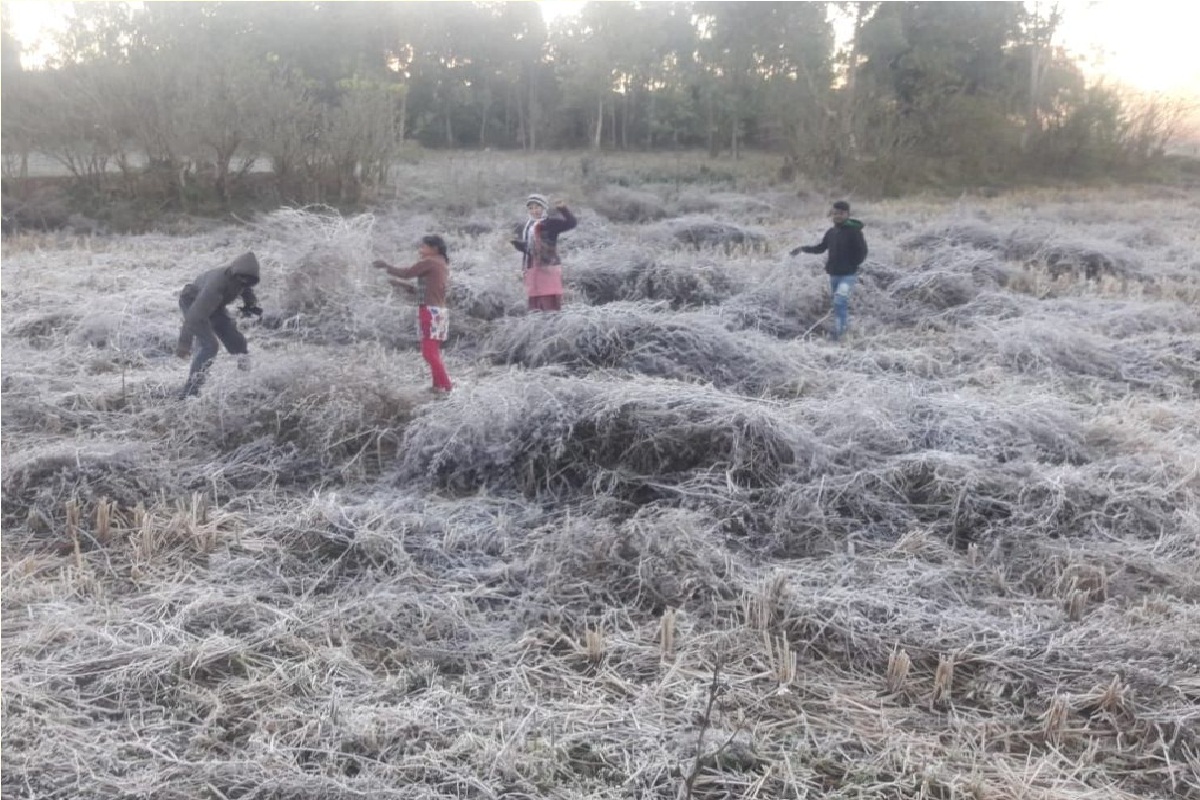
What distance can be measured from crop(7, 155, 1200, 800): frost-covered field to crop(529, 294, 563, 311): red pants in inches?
6.2

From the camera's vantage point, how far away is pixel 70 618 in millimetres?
3449

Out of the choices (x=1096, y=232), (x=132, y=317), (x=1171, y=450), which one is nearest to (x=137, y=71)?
(x=132, y=317)

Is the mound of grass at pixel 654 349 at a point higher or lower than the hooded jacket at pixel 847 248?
lower

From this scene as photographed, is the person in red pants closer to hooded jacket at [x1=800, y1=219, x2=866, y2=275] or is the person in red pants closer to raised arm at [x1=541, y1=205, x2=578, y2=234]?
raised arm at [x1=541, y1=205, x2=578, y2=234]

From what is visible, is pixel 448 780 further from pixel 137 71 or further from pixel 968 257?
pixel 137 71

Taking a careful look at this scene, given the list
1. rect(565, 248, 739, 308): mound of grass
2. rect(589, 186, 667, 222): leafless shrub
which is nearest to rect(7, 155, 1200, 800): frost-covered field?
rect(565, 248, 739, 308): mound of grass

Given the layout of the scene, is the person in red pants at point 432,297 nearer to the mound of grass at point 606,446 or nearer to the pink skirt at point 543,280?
the mound of grass at point 606,446

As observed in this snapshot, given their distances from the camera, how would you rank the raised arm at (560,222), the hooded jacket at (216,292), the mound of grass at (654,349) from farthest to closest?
the raised arm at (560,222) → the mound of grass at (654,349) → the hooded jacket at (216,292)

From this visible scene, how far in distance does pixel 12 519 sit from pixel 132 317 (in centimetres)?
361

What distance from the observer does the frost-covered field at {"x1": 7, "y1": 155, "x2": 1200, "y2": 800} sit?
282 centimetres

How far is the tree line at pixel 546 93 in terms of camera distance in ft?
56.5

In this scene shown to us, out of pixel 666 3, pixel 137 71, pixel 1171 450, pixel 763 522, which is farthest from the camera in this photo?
pixel 666 3

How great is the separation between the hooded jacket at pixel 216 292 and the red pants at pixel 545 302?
222 centimetres

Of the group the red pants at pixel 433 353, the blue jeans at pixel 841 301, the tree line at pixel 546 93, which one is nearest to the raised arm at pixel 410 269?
the red pants at pixel 433 353
